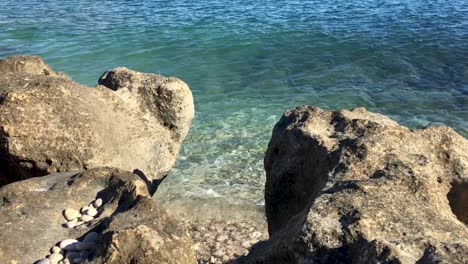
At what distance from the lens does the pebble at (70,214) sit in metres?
4.00

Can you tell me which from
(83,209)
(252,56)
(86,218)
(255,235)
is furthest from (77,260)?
(252,56)

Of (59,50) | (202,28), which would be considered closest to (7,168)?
(59,50)

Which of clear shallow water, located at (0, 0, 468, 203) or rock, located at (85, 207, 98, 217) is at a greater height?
rock, located at (85, 207, 98, 217)

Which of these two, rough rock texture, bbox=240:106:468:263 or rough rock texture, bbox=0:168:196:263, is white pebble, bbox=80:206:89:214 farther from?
rough rock texture, bbox=240:106:468:263

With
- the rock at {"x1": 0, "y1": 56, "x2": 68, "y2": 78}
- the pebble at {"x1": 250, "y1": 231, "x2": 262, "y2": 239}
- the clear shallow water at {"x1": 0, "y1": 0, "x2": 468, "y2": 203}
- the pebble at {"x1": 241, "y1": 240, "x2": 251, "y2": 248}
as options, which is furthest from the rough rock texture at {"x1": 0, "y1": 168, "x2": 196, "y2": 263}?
the clear shallow water at {"x1": 0, "y1": 0, "x2": 468, "y2": 203}

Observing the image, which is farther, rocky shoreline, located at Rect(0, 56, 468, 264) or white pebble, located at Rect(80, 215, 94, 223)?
white pebble, located at Rect(80, 215, 94, 223)

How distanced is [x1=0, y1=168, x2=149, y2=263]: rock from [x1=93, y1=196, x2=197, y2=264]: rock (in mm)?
419

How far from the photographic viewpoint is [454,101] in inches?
478

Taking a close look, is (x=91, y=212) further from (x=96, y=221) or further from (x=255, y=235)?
(x=255, y=235)

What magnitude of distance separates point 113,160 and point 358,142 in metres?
2.53

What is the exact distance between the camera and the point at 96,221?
12.9 ft

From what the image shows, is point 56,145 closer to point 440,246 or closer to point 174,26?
point 440,246

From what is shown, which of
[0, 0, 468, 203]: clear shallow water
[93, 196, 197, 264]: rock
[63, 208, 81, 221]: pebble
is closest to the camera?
[93, 196, 197, 264]: rock

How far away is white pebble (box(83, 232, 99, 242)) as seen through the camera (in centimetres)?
363
